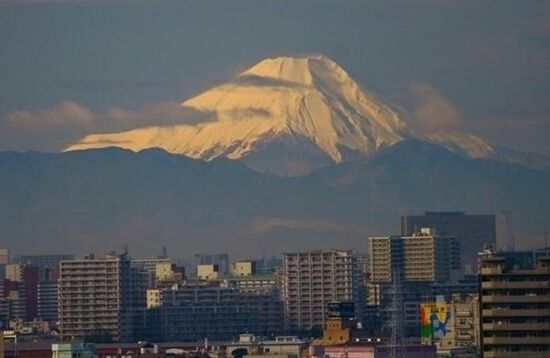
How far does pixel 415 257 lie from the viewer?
14162cm

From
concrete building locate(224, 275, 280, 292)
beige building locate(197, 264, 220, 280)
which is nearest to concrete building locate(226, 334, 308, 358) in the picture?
concrete building locate(224, 275, 280, 292)

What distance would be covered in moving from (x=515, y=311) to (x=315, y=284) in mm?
70537

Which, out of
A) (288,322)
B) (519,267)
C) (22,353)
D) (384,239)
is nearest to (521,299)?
(519,267)

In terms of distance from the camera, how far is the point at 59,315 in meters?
131

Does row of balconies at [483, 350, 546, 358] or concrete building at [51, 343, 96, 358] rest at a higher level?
concrete building at [51, 343, 96, 358]

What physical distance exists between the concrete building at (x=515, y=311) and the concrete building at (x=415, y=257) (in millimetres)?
73195

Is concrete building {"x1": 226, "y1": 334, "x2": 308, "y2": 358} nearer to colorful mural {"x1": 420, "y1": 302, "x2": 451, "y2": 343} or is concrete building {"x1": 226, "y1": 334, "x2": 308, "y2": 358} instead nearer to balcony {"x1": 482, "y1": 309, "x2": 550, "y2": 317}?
colorful mural {"x1": 420, "y1": 302, "x2": 451, "y2": 343}

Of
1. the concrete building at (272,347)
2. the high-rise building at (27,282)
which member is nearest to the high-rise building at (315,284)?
the high-rise building at (27,282)

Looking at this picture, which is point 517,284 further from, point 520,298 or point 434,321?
point 434,321

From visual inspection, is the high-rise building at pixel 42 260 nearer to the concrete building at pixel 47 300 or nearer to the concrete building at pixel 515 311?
the concrete building at pixel 47 300

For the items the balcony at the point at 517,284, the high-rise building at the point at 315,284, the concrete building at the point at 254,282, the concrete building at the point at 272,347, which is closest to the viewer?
the balcony at the point at 517,284

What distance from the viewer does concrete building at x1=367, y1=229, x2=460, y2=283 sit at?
13888 cm

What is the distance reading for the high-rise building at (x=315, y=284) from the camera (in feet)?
429

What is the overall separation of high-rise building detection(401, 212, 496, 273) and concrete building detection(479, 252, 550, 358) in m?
71.8
